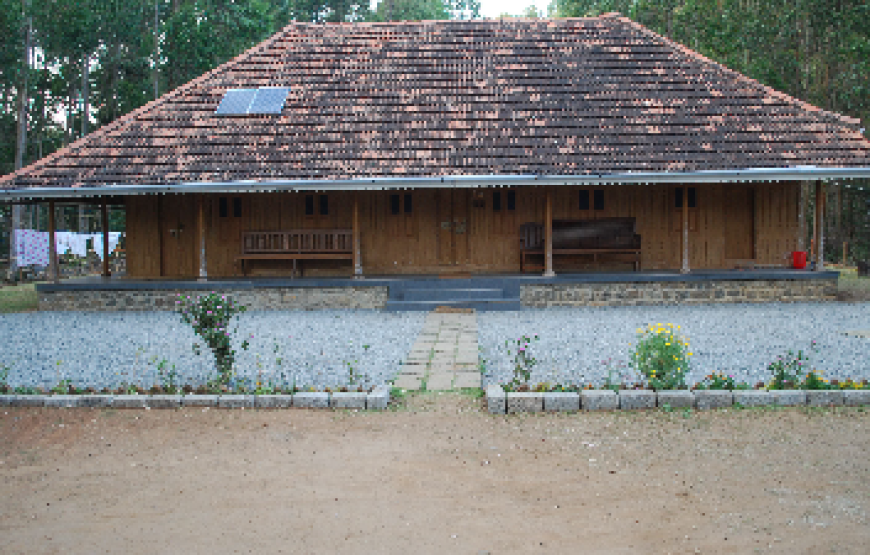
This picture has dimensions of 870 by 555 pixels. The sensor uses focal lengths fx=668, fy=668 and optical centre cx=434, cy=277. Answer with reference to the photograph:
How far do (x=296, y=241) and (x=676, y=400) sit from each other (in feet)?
35.2

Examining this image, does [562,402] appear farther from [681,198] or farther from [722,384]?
[681,198]

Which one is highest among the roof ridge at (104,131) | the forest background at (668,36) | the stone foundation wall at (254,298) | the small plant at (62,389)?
the forest background at (668,36)

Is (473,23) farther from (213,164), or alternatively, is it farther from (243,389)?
(243,389)

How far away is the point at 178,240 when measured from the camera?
16344 mm

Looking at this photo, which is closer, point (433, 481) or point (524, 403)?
point (433, 481)

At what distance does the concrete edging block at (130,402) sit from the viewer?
21.9 feet

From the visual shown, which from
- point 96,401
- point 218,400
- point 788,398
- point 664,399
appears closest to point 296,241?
point 96,401

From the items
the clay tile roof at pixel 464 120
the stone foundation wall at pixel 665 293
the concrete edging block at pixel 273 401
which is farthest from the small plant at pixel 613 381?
the clay tile roof at pixel 464 120

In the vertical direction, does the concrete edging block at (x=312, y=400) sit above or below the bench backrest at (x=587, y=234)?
below

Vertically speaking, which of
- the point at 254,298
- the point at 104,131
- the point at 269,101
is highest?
the point at 269,101

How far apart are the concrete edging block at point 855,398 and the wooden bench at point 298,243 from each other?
34.5ft

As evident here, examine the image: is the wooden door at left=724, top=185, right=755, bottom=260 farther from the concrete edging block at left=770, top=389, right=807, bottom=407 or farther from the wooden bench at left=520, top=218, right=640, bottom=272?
the concrete edging block at left=770, top=389, right=807, bottom=407

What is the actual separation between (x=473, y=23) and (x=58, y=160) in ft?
37.1

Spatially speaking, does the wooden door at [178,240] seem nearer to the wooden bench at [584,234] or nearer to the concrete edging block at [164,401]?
the wooden bench at [584,234]
